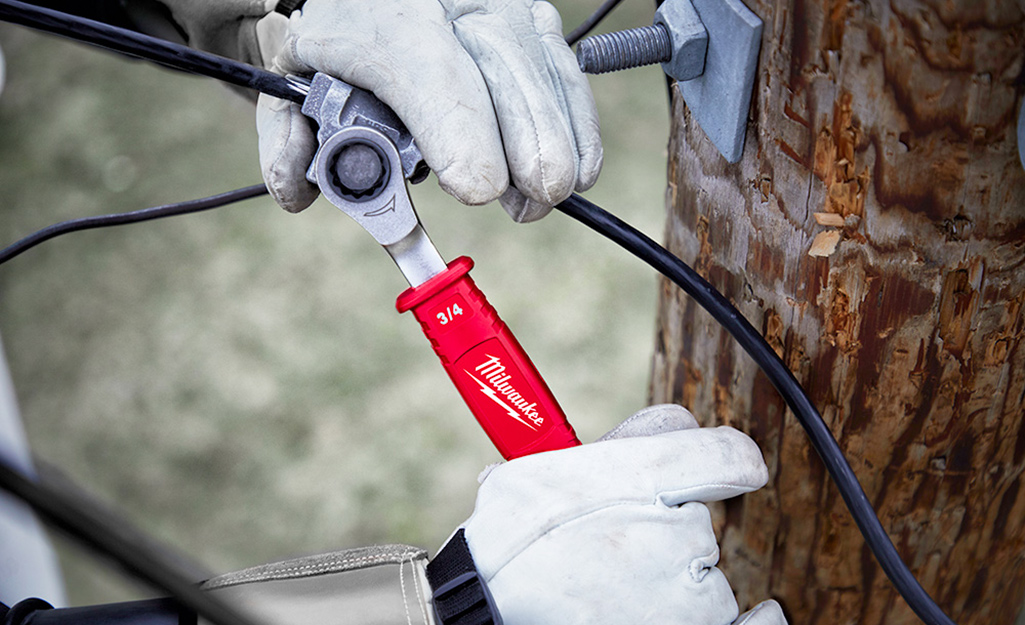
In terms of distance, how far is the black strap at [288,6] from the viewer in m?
0.88

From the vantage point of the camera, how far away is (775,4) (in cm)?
54

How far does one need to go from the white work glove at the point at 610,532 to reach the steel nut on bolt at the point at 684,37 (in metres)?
0.31

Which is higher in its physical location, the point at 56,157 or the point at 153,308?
the point at 56,157

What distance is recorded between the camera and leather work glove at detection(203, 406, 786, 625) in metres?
0.62

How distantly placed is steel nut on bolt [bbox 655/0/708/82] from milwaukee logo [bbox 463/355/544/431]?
287 millimetres

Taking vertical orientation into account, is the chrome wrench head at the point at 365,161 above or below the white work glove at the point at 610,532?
above

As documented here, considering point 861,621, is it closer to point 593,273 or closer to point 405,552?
point 405,552

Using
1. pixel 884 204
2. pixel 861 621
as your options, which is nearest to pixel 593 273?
pixel 861 621

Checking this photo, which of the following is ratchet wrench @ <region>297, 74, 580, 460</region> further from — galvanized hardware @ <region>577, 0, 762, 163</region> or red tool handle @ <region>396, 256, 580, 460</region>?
galvanized hardware @ <region>577, 0, 762, 163</region>

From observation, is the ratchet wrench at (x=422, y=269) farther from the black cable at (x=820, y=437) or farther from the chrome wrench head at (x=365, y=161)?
the black cable at (x=820, y=437)

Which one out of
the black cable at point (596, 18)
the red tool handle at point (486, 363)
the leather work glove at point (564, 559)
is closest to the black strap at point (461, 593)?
the leather work glove at point (564, 559)

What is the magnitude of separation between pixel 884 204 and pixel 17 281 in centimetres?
270

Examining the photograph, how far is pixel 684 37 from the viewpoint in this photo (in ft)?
1.94

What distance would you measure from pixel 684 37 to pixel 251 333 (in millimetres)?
Answer: 2002
